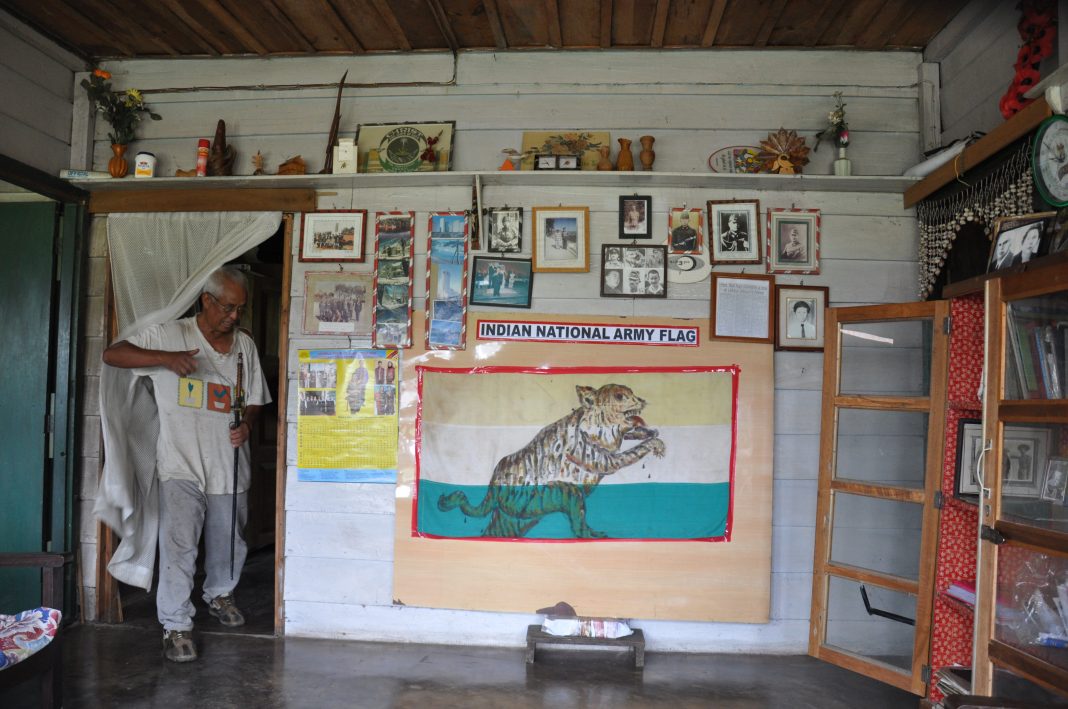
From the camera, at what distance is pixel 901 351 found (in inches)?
120

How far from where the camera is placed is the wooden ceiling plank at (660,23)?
Result: 10.7ft

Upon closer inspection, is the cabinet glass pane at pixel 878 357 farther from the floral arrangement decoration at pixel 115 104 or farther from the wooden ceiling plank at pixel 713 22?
the floral arrangement decoration at pixel 115 104

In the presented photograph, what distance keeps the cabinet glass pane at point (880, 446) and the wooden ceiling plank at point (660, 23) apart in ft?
6.84

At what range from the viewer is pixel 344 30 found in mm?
3580

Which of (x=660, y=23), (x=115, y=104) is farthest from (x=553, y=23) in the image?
(x=115, y=104)

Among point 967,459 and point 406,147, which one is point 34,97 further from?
point 967,459

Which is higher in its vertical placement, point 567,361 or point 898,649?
point 567,361

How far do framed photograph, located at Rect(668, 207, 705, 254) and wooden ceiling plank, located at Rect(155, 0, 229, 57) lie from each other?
8.66 ft

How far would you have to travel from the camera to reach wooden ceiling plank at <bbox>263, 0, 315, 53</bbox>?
3.37m

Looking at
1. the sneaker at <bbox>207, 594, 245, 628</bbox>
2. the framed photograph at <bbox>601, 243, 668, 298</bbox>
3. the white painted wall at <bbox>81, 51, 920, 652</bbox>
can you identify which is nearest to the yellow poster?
the white painted wall at <bbox>81, 51, 920, 652</bbox>

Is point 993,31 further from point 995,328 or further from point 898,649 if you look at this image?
point 898,649

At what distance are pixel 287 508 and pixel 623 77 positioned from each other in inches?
115

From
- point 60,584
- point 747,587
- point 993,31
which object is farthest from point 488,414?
point 993,31

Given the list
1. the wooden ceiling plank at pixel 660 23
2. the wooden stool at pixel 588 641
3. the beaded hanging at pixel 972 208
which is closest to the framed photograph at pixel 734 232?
the beaded hanging at pixel 972 208
